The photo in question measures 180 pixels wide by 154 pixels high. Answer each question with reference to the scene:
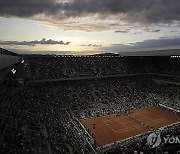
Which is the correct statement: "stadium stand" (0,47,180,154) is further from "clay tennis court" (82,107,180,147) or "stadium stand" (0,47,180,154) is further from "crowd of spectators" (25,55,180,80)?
"clay tennis court" (82,107,180,147)

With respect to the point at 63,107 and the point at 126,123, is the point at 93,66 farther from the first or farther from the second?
the point at 126,123

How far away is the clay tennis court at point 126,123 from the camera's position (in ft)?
118

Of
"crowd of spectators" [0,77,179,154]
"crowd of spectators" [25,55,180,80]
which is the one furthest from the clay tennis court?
"crowd of spectators" [25,55,180,80]

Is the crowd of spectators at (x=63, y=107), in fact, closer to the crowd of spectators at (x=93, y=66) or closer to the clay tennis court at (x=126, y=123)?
the clay tennis court at (x=126, y=123)

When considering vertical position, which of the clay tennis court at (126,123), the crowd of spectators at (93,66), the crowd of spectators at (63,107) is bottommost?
the clay tennis court at (126,123)

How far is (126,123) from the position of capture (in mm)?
41156

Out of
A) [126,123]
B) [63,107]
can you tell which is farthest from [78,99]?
[126,123]

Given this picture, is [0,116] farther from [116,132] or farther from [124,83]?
[124,83]

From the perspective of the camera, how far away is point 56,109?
144ft

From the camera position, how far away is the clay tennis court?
35.8 meters

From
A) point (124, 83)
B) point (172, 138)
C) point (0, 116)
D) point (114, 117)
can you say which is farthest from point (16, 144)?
point (124, 83)

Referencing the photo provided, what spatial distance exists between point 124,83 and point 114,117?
18.8 m

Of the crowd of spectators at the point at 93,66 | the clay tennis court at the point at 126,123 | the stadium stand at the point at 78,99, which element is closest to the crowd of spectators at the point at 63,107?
the stadium stand at the point at 78,99

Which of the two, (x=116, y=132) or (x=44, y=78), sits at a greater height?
(x=44, y=78)
